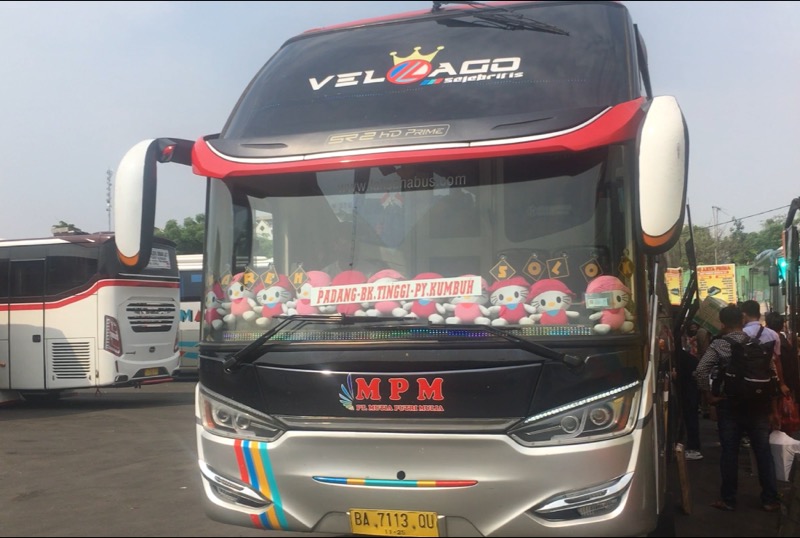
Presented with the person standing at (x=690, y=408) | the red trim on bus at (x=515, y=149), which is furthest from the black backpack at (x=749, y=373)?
the red trim on bus at (x=515, y=149)

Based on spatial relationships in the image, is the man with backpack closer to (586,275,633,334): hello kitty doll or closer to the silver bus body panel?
the silver bus body panel

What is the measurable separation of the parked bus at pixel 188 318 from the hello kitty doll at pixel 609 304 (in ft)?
54.5

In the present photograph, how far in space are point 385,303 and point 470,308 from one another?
0.44m

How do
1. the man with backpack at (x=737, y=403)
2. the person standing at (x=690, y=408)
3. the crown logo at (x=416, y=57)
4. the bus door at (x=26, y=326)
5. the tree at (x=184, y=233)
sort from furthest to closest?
the tree at (x=184, y=233) → the bus door at (x=26, y=326) → the person standing at (x=690, y=408) → the man with backpack at (x=737, y=403) → the crown logo at (x=416, y=57)

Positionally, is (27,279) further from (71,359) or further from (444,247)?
(444,247)

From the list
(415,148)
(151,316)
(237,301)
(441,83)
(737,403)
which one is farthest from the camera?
(151,316)

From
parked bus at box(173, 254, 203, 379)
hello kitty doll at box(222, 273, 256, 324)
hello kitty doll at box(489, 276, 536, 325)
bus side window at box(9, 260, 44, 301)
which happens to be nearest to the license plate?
hello kitty doll at box(489, 276, 536, 325)

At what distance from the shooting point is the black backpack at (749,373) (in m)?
6.10

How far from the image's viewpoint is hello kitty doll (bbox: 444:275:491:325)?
400cm

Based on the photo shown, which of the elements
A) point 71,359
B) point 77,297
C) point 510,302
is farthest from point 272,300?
point 71,359

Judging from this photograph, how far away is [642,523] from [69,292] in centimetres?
1257

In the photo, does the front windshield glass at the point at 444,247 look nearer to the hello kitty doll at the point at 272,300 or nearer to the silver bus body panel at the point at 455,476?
the hello kitty doll at the point at 272,300

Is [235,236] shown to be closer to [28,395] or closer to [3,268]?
[3,268]

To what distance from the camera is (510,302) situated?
4.02m
